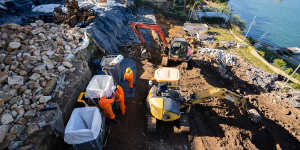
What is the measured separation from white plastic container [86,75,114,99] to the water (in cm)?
2003

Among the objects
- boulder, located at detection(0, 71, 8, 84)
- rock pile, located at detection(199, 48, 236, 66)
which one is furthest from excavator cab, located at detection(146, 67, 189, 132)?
rock pile, located at detection(199, 48, 236, 66)

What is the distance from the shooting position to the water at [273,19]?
18192 mm

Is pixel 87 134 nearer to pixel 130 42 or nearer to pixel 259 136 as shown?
pixel 259 136

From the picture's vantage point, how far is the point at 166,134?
6.12 m

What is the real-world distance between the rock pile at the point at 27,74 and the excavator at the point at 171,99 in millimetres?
3667

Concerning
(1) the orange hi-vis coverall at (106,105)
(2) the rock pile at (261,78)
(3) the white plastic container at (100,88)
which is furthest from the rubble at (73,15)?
(2) the rock pile at (261,78)

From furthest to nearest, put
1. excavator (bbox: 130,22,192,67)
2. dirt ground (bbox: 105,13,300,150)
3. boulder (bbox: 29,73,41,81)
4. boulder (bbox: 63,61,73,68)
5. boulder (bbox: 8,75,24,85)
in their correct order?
excavator (bbox: 130,22,192,67) → boulder (bbox: 63,61,73,68) → dirt ground (bbox: 105,13,300,150) → boulder (bbox: 29,73,41,81) → boulder (bbox: 8,75,24,85)

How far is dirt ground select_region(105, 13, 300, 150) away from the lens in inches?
227

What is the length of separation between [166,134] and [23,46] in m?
6.60

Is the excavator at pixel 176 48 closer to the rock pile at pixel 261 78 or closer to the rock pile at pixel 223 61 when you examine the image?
the rock pile at pixel 223 61

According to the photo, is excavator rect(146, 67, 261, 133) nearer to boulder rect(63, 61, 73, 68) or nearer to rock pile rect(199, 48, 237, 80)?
boulder rect(63, 61, 73, 68)

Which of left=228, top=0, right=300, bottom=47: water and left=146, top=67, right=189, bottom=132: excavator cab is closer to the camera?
left=146, top=67, right=189, bottom=132: excavator cab

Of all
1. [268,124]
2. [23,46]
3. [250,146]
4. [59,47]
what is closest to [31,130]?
[23,46]

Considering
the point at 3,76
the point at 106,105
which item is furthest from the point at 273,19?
the point at 3,76
